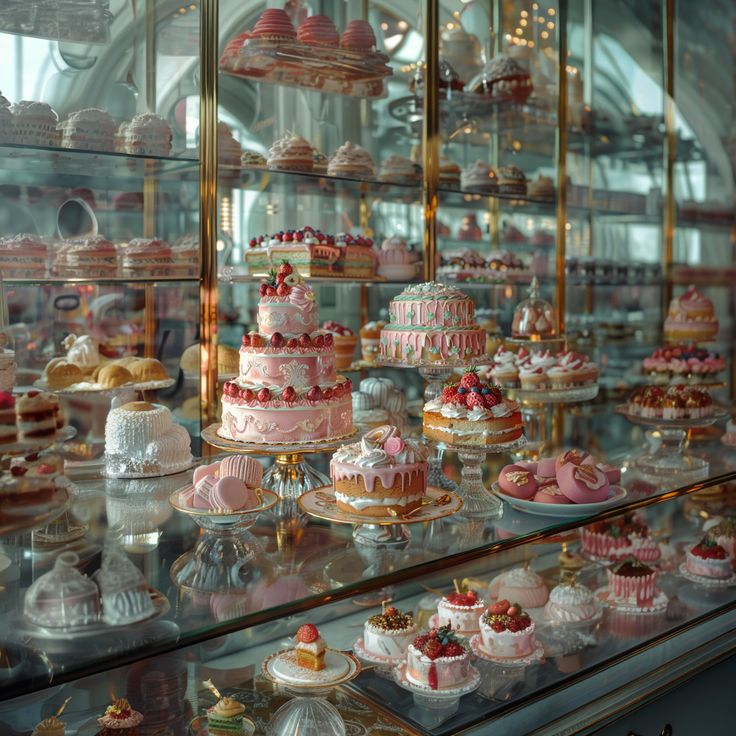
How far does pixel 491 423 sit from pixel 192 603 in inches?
42.6

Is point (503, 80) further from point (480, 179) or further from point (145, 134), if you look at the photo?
point (145, 134)

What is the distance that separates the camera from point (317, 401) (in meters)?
2.47

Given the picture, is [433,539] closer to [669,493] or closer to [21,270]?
[669,493]

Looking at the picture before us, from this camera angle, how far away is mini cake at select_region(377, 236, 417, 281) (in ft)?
12.9

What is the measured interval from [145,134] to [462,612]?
195 centimetres

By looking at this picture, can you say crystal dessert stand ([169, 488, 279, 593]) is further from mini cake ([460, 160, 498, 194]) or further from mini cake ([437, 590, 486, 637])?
mini cake ([460, 160, 498, 194])

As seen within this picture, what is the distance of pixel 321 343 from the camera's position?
2.57 meters

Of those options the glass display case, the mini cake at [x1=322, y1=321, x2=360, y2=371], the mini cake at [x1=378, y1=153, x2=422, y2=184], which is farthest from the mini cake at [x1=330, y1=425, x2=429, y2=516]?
the mini cake at [x1=378, y1=153, x2=422, y2=184]

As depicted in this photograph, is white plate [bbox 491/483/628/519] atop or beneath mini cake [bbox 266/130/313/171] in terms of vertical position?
beneath

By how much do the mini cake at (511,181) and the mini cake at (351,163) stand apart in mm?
928

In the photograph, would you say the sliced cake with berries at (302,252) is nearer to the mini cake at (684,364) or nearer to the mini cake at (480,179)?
the mini cake at (480,179)

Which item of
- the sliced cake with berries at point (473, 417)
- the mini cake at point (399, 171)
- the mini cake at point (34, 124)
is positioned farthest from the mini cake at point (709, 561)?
the mini cake at point (34, 124)

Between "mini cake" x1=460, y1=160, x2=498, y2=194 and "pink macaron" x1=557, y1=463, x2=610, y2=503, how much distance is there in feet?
7.52

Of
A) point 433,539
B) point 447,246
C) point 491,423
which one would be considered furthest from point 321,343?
point 447,246
